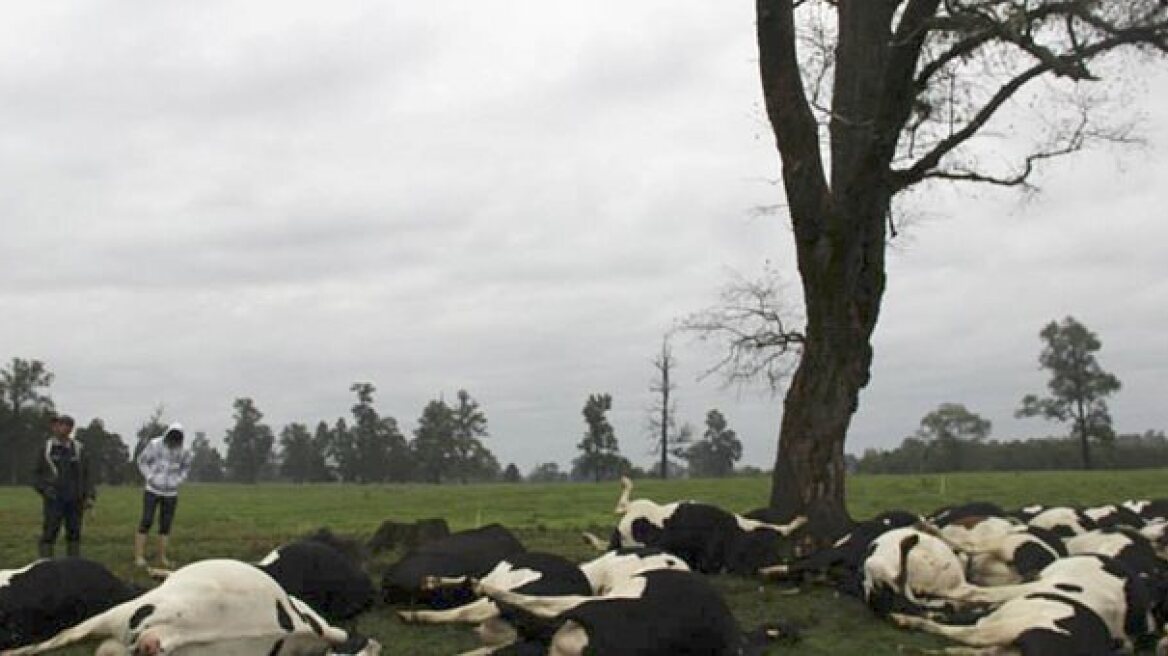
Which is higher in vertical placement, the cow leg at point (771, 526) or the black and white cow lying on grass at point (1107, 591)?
the cow leg at point (771, 526)

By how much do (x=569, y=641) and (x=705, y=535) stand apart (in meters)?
7.08

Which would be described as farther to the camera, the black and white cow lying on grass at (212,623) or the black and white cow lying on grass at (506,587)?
the black and white cow lying on grass at (506,587)

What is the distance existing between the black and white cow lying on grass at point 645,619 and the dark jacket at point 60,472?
954 cm

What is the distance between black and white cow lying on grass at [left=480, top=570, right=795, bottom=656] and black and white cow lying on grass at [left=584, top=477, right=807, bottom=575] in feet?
18.5

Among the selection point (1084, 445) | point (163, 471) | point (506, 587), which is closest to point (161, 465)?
point (163, 471)

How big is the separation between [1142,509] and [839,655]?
31.6 ft

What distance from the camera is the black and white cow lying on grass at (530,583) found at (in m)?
7.79

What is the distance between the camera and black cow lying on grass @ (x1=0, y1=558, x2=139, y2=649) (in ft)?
25.9

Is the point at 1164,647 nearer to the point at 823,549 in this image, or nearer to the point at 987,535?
the point at 987,535

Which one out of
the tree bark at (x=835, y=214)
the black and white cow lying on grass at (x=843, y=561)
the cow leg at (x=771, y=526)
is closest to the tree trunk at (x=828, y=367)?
the tree bark at (x=835, y=214)

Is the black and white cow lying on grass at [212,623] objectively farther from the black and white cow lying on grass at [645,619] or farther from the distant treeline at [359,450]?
the distant treeline at [359,450]

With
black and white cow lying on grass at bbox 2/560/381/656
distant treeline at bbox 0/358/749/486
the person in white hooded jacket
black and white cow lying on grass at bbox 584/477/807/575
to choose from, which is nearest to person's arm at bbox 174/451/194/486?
the person in white hooded jacket

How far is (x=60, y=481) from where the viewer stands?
49.4ft

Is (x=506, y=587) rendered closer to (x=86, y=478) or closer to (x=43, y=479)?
(x=43, y=479)
